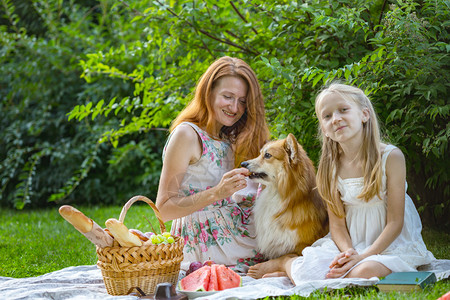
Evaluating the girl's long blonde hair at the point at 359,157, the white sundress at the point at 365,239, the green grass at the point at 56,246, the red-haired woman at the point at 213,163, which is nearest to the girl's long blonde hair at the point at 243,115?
the red-haired woman at the point at 213,163

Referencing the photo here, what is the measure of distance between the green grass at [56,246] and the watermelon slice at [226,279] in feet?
1.47

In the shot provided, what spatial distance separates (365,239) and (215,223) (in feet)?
2.99

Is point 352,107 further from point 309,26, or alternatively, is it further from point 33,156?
point 33,156

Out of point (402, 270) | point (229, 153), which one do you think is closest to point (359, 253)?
point (402, 270)

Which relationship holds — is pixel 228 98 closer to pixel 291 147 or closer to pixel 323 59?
pixel 291 147

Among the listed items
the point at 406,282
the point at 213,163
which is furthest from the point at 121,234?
the point at 406,282

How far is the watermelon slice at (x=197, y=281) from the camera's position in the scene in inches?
109

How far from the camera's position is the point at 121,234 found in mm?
2693

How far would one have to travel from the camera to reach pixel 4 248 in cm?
475

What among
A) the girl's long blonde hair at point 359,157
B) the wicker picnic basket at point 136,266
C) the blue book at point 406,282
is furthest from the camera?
the girl's long blonde hair at point 359,157

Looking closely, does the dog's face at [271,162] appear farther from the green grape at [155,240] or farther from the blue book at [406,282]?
the blue book at [406,282]

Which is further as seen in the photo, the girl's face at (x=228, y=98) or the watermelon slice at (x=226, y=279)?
the girl's face at (x=228, y=98)

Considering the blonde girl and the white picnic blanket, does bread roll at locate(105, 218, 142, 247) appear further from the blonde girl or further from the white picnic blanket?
the blonde girl

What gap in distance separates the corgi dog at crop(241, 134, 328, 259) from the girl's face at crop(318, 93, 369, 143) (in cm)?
23
